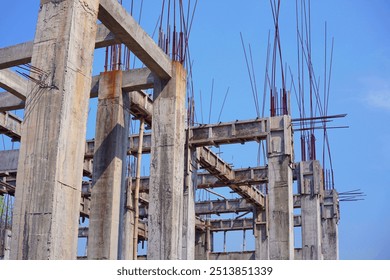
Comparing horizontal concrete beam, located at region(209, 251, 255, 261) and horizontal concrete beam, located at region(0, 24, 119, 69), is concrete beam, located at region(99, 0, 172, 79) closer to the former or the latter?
horizontal concrete beam, located at region(0, 24, 119, 69)

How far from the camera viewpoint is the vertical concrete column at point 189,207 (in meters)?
25.2

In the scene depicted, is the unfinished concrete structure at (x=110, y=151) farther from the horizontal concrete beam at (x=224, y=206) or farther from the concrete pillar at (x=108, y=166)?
the horizontal concrete beam at (x=224, y=206)

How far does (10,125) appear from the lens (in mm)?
25562

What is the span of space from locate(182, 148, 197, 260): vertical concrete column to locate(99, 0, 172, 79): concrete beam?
7.94 metres

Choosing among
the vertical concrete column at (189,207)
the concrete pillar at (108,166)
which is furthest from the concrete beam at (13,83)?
the vertical concrete column at (189,207)

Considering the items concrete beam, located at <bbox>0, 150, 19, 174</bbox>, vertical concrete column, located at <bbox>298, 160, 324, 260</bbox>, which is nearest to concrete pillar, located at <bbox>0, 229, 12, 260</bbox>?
concrete beam, located at <bbox>0, 150, 19, 174</bbox>

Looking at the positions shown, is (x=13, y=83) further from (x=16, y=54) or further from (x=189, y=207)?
(x=189, y=207)

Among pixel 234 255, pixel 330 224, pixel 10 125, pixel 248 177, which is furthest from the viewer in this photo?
pixel 234 255

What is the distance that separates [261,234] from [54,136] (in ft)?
92.3

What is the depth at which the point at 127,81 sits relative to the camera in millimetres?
19781

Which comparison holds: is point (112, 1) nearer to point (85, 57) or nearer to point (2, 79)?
point (85, 57)

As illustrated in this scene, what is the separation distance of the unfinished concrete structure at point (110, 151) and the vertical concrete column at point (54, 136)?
2cm

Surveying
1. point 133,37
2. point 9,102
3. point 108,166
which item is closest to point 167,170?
point 108,166

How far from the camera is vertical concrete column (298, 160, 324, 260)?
32188mm
